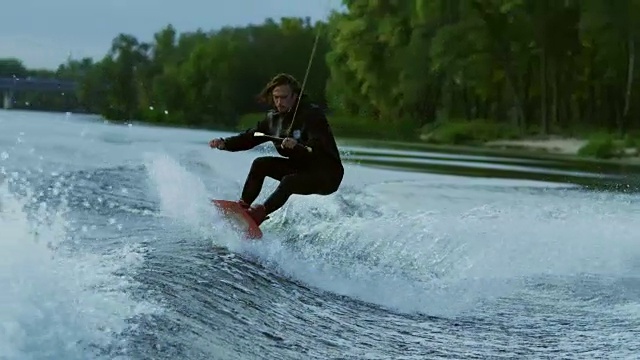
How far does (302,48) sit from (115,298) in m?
24.9

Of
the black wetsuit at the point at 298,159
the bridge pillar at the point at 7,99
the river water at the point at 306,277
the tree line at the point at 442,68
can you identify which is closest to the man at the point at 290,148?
the black wetsuit at the point at 298,159

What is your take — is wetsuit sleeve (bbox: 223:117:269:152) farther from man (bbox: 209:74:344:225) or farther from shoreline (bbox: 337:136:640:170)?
shoreline (bbox: 337:136:640:170)

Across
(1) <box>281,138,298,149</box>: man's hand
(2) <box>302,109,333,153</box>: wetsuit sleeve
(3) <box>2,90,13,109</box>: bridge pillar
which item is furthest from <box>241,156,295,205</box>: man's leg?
(3) <box>2,90,13,109</box>: bridge pillar

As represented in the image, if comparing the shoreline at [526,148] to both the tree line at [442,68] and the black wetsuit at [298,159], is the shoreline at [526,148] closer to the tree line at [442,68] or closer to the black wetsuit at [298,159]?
the tree line at [442,68]

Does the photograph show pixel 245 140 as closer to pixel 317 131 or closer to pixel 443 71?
pixel 317 131

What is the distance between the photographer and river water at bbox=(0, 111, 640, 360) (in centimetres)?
464

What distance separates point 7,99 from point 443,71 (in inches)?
583

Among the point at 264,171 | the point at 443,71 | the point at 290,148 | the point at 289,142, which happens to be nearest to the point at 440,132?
the point at 443,71

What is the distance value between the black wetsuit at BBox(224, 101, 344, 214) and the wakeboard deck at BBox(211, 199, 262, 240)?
0.54ft

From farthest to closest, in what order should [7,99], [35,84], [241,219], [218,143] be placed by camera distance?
[7,99], [35,84], [218,143], [241,219]

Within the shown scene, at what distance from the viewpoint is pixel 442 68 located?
37125 mm

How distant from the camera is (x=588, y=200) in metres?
14.7

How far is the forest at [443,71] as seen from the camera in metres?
34.8

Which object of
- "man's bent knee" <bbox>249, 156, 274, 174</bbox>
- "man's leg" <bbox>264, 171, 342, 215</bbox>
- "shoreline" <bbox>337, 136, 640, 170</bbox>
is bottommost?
"shoreline" <bbox>337, 136, 640, 170</bbox>
